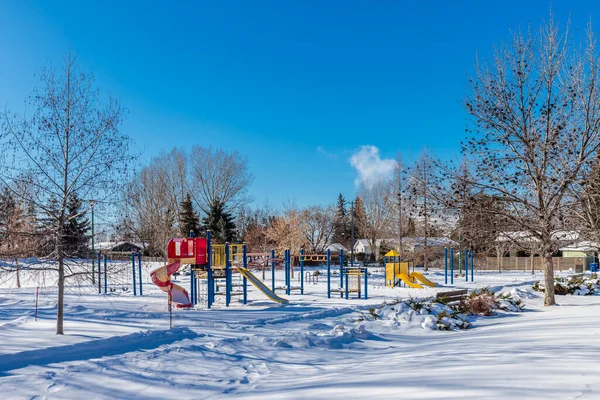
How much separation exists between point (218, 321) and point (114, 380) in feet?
18.3

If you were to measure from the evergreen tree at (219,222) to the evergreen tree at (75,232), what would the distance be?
40329mm

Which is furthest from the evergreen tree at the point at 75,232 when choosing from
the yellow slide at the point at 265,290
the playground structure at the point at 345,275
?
the playground structure at the point at 345,275

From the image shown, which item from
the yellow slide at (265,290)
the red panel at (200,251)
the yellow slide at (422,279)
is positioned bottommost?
the yellow slide at (422,279)

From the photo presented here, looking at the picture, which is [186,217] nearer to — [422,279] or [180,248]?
[422,279]

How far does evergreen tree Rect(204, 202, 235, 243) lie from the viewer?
166ft

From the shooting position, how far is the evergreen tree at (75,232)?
9.48m

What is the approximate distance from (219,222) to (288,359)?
143 ft

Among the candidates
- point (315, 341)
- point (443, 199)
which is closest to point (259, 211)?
point (443, 199)

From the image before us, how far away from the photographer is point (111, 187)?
33.7 ft

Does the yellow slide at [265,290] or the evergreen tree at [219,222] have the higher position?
the evergreen tree at [219,222]

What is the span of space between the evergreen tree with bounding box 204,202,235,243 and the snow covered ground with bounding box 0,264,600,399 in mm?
37883

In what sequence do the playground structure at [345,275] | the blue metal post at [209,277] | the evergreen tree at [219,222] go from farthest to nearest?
the evergreen tree at [219,222] → the playground structure at [345,275] → the blue metal post at [209,277]

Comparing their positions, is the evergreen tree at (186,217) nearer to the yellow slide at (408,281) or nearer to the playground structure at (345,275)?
the playground structure at (345,275)

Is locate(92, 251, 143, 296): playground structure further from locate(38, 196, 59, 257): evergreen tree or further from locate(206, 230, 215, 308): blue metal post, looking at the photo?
locate(206, 230, 215, 308): blue metal post
